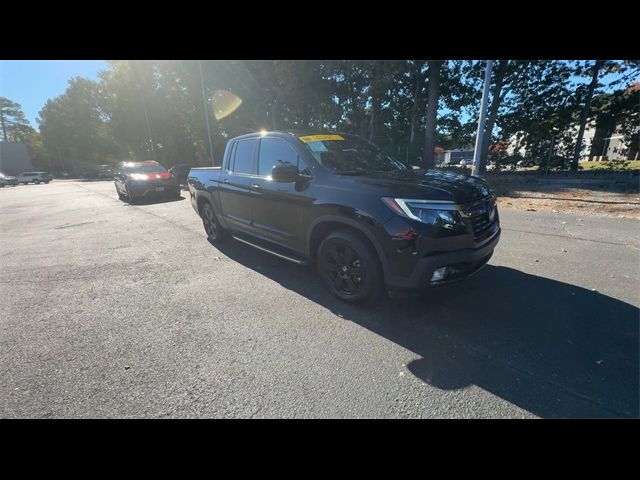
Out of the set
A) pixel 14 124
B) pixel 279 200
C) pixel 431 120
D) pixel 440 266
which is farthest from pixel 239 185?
pixel 14 124

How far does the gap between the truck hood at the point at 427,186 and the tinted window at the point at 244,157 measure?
79.1 inches

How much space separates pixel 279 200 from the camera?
3.82 meters

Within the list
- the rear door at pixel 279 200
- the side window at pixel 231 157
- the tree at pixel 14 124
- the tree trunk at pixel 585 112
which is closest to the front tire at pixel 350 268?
the rear door at pixel 279 200

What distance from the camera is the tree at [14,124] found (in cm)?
6431

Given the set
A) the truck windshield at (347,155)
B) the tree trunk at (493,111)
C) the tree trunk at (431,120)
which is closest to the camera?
the truck windshield at (347,155)

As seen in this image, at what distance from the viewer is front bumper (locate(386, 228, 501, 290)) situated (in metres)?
2.57

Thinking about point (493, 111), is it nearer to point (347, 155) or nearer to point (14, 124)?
point (347, 155)

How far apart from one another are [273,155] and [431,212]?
235 cm

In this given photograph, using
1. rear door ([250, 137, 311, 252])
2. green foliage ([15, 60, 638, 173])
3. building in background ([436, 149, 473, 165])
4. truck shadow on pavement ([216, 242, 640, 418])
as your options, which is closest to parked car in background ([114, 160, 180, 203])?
green foliage ([15, 60, 638, 173])

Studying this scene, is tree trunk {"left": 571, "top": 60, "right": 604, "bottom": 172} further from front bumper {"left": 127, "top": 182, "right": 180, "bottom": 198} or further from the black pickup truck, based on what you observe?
front bumper {"left": 127, "top": 182, "right": 180, "bottom": 198}

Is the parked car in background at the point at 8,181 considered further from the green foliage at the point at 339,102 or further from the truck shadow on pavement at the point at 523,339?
the truck shadow on pavement at the point at 523,339
